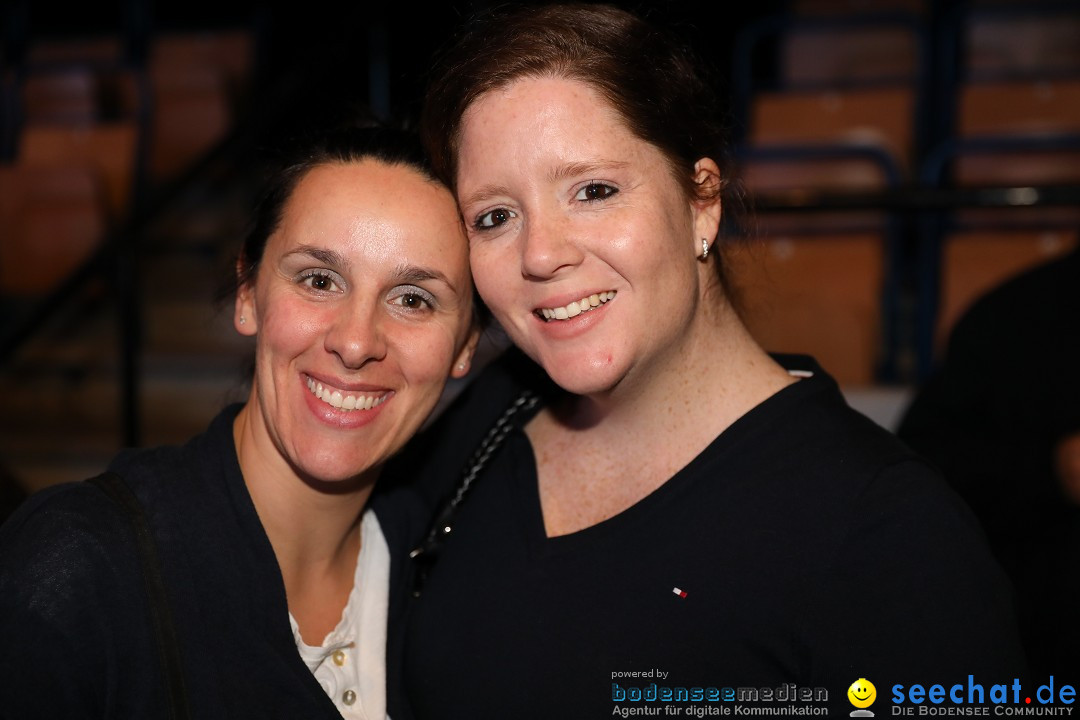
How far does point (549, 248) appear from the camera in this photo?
1.26 meters

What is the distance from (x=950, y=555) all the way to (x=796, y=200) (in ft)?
5.44

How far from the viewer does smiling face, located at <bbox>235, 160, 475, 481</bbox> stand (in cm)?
135

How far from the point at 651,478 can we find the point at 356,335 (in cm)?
46

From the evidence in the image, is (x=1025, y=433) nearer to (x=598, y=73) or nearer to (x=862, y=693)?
(x=862, y=693)

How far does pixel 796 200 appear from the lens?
8.64ft

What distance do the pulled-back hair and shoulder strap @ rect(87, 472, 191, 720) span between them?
62cm

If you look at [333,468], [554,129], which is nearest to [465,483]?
[333,468]

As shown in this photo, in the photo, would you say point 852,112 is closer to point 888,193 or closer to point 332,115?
point 888,193

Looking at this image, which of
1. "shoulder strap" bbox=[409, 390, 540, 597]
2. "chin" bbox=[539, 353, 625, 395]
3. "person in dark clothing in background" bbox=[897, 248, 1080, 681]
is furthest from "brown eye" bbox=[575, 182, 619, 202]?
"person in dark clothing in background" bbox=[897, 248, 1080, 681]

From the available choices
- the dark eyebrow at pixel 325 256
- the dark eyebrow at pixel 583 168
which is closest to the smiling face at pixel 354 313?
the dark eyebrow at pixel 325 256

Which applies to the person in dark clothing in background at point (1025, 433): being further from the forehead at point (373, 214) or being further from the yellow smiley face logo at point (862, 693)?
the forehead at point (373, 214)

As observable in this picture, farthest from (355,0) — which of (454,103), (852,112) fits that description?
(454,103)

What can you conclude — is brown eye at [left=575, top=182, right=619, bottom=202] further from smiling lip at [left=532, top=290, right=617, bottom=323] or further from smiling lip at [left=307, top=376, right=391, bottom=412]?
smiling lip at [left=307, top=376, right=391, bottom=412]

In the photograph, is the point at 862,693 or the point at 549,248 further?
the point at 549,248
